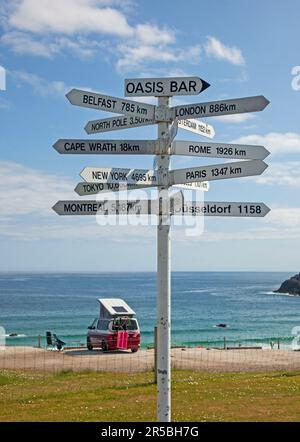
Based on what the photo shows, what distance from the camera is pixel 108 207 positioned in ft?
22.0

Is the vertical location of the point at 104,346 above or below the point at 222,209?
below

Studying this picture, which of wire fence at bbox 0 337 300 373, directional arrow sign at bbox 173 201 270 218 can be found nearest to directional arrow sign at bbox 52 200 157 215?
directional arrow sign at bbox 173 201 270 218

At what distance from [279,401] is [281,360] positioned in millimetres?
17251

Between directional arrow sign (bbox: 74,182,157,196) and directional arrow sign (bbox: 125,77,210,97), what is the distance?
1016 millimetres

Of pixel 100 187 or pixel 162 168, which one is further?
pixel 100 187

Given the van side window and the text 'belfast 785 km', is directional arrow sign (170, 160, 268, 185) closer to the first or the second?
the text 'belfast 785 km'

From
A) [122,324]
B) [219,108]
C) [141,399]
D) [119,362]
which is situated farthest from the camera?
[122,324]

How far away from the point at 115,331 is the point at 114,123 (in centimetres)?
2572

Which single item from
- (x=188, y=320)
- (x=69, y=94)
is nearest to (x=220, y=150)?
(x=69, y=94)

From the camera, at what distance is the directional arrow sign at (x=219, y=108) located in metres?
6.45

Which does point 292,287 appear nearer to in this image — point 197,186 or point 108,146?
point 197,186

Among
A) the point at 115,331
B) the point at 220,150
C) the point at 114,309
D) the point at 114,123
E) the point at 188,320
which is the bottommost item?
the point at 188,320
